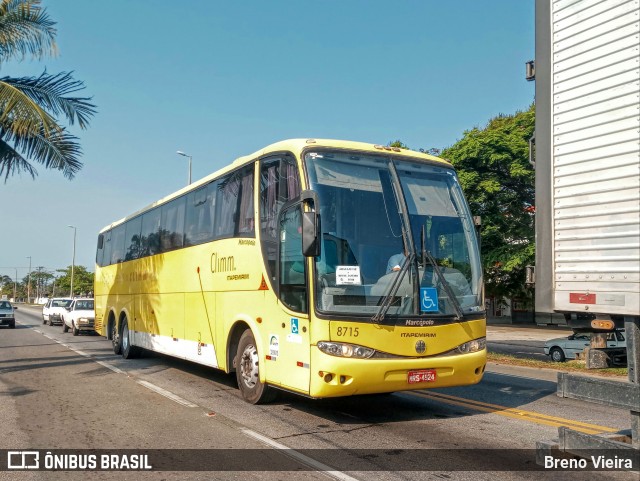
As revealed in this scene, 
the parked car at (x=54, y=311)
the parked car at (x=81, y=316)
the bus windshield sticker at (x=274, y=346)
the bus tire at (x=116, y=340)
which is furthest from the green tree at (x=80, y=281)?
the bus windshield sticker at (x=274, y=346)

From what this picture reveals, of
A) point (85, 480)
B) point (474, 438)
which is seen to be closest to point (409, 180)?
point (474, 438)

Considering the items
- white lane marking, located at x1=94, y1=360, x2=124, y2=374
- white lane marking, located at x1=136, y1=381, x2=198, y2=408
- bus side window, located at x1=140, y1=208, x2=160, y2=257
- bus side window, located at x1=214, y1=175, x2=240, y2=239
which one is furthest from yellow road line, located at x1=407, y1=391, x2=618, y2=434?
bus side window, located at x1=140, y1=208, x2=160, y2=257

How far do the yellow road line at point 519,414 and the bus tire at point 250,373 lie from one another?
9.67ft

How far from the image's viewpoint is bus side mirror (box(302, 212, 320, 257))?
7238 mm

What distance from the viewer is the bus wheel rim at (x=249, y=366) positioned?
357 inches

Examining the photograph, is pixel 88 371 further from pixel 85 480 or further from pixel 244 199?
pixel 85 480

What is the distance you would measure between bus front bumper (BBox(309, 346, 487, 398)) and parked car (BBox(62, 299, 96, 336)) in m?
22.2

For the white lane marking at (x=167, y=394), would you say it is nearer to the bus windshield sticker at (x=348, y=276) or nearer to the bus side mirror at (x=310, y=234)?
the bus windshield sticker at (x=348, y=276)

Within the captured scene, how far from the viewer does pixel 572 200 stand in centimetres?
496

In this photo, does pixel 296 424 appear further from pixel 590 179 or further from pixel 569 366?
pixel 569 366

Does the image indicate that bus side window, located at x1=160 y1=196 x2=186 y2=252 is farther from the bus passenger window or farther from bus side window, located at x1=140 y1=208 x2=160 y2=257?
the bus passenger window

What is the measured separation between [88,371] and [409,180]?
894cm

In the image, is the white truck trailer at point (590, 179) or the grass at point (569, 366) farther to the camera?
the grass at point (569, 366)

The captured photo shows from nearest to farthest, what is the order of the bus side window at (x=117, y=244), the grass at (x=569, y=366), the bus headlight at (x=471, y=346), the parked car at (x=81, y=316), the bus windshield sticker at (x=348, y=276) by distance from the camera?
the bus windshield sticker at (x=348, y=276), the bus headlight at (x=471, y=346), the grass at (x=569, y=366), the bus side window at (x=117, y=244), the parked car at (x=81, y=316)
